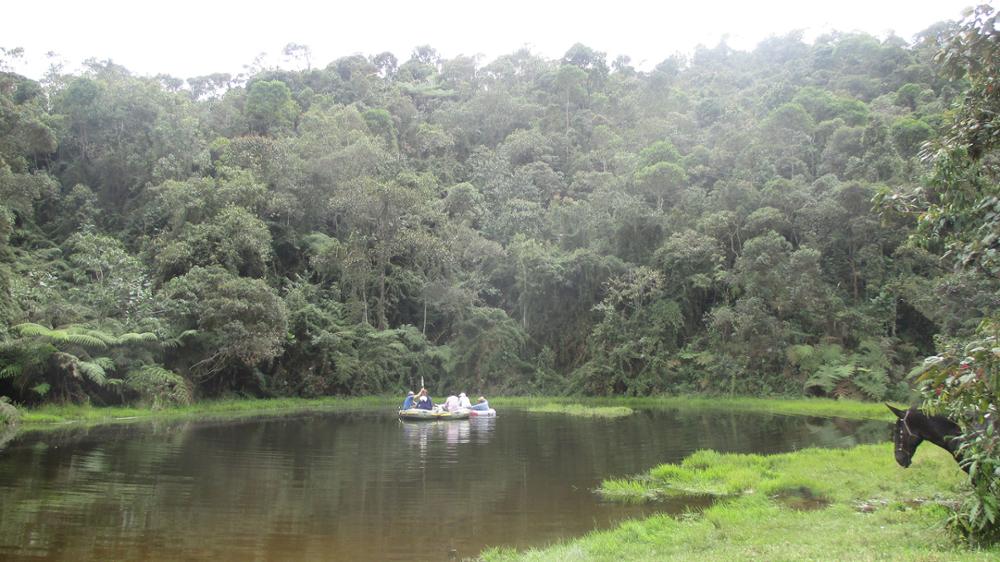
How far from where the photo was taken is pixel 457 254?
44.5 metres

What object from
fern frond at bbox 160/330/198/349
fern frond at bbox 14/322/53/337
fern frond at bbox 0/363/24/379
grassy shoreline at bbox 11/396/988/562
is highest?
fern frond at bbox 14/322/53/337

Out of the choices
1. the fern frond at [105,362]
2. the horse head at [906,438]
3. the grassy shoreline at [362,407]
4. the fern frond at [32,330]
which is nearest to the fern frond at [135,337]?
the fern frond at [105,362]

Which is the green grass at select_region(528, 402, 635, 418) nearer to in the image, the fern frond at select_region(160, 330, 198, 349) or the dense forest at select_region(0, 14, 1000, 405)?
the dense forest at select_region(0, 14, 1000, 405)

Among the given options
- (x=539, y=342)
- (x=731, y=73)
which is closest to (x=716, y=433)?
(x=539, y=342)

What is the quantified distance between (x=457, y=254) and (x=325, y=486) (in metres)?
31.2

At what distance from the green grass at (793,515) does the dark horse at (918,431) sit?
25.7 inches

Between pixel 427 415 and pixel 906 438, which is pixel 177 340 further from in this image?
pixel 906 438

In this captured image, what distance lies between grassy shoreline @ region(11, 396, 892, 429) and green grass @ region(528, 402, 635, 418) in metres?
1.39

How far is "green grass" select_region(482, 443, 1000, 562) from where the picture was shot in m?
7.33

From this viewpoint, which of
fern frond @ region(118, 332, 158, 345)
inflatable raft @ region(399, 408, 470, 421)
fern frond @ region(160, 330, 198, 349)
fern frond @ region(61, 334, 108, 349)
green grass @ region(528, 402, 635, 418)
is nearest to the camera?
fern frond @ region(61, 334, 108, 349)

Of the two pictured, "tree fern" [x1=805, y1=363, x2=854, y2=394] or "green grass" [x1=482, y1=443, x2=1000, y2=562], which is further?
"tree fern" [x1=805, y1=363, x2=854, y2=394]

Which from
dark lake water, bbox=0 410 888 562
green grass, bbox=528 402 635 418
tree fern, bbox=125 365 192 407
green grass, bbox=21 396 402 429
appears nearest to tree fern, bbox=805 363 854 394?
dark lake water, bbox=0 410 888 562

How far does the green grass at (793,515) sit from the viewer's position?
24.0 feet

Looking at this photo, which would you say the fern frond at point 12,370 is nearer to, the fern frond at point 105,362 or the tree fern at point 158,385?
the fern frond at point 105,362
